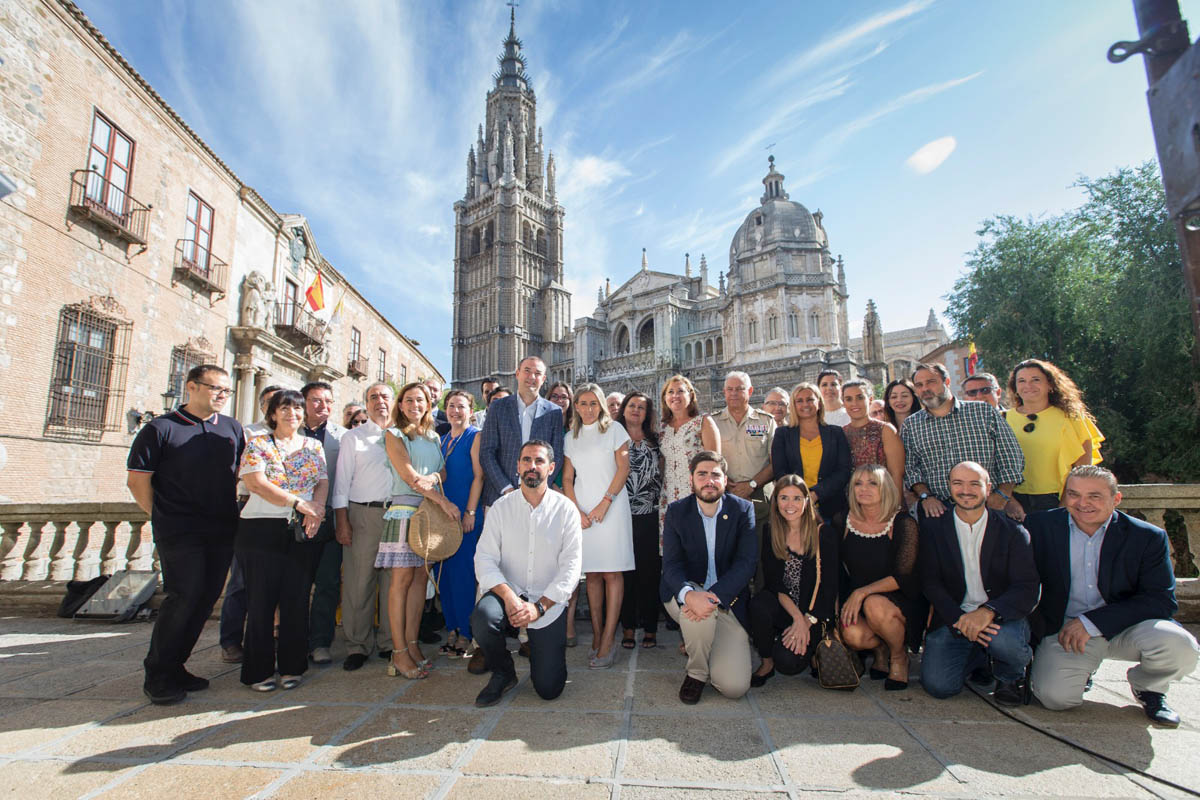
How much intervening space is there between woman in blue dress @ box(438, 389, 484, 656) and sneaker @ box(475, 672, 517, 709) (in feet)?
3.47

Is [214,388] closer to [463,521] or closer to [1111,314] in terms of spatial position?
[463,521]

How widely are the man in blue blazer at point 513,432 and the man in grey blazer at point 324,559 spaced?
1.21 metres

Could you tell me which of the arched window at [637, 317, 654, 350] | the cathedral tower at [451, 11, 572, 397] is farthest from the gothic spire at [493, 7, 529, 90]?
the arched window at [637, 317, 654, 350]

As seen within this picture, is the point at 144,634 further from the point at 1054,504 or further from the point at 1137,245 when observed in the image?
the point at 1137,245

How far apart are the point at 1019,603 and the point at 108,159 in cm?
1574

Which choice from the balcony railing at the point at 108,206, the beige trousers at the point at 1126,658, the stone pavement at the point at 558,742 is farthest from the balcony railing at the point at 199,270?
the beige trousers at the point at 1126,658

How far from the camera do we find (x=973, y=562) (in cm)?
384

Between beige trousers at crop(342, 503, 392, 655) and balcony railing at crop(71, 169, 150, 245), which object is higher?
balcony railing at crop(71, 169, 150, 245)

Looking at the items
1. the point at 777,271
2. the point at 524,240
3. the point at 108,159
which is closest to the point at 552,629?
the point at 108,159

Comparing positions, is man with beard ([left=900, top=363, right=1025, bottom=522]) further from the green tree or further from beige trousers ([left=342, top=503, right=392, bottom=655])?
the green tree

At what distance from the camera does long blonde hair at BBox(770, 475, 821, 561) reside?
4.05 meters

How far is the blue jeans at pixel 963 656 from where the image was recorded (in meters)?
3.50

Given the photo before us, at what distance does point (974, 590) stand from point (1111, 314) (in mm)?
19431

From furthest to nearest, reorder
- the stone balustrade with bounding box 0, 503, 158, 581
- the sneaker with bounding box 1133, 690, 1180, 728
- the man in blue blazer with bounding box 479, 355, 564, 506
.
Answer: the stone balustrade with bounding box 0, 503, 158, 581
the man in blue blazer with bounding box 479, 355, 564, 506
the sneaker with bounding box 1133, 690, 1180, 728
